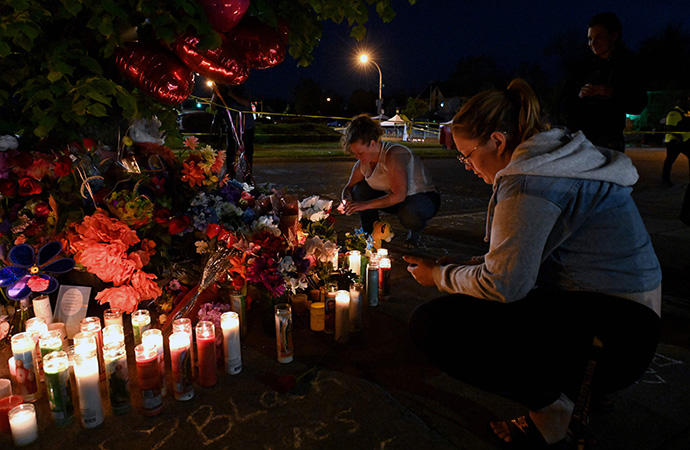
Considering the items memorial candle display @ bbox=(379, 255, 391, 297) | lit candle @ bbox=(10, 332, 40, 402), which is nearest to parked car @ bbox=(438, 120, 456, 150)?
memorial candle display @ bbox=(379, 255, 391, 297)

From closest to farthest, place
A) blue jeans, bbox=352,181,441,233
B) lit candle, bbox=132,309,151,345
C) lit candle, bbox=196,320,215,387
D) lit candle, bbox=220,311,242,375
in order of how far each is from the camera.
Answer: lit candle, bbox=196,320,215,387
lit candle, bbox=220,311,242,375
lit candle, bbox=132,309,151,345
blue jeans, bbox=352,181,441,233

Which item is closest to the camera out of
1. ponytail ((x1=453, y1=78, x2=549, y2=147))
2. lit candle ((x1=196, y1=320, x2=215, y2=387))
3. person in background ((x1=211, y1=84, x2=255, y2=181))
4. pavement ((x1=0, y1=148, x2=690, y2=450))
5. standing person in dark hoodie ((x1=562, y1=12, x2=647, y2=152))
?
ponytail ((x1=453, y1=78, x2=549, y2=147))

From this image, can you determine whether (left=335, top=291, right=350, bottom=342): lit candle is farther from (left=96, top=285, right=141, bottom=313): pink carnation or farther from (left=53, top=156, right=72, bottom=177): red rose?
(left=53, top=156, right=72, bottom=177): red rose

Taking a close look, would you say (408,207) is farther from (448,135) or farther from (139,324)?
(139,324)

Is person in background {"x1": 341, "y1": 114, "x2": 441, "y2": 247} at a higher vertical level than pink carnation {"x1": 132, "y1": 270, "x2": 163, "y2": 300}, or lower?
higher

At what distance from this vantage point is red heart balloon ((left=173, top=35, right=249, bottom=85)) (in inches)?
101

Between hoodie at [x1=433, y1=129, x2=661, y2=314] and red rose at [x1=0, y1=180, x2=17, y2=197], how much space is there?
264 cm

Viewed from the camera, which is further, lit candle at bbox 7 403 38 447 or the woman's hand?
the woman's hand

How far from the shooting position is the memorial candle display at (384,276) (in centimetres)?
343

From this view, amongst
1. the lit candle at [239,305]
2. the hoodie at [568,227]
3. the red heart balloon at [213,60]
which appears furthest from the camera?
the lit candle at [239,305]

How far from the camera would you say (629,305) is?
5.36 feet

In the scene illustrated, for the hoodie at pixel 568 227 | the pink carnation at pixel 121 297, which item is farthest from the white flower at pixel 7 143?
the hoodie at pixel 568 227

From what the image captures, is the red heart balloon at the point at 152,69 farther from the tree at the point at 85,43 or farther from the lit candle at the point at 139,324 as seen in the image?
the lit candle at the point at 139,324

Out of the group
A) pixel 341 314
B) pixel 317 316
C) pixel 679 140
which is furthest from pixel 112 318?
pixel 679 140
